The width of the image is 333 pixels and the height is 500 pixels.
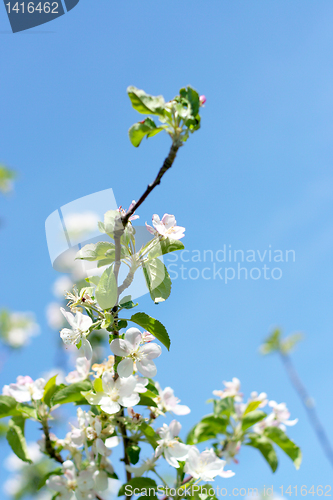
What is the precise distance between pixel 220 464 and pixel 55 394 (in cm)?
61

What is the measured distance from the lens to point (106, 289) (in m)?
0.93

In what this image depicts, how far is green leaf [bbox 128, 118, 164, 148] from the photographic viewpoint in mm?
814

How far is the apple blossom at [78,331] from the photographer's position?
98 cm

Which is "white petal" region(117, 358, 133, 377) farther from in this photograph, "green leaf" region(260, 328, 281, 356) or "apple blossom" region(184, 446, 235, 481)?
"green leaf" region(260, 328, 281, 356)

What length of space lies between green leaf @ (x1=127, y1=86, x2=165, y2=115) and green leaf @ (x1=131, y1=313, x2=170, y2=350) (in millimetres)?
539

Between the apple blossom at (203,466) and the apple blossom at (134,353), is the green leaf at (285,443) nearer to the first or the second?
the apple blossom at (203,466)

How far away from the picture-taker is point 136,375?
43.7 inches

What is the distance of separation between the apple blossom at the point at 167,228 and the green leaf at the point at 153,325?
0.77 feet

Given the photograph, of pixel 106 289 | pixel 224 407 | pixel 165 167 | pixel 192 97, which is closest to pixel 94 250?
pixel 106 289

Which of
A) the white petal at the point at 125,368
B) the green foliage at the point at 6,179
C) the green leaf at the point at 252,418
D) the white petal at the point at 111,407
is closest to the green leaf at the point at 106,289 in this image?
the white petal at the point at 125,368

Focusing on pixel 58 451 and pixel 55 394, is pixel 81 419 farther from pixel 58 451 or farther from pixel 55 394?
pixel 58 451

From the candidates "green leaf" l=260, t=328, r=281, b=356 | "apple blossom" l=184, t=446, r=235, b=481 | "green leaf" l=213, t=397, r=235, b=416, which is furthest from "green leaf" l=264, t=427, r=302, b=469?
"green leaf" l=260, t=328, r=281, b=356

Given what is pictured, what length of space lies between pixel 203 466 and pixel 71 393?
0.51 meters

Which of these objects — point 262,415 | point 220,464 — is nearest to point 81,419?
point 220,464
